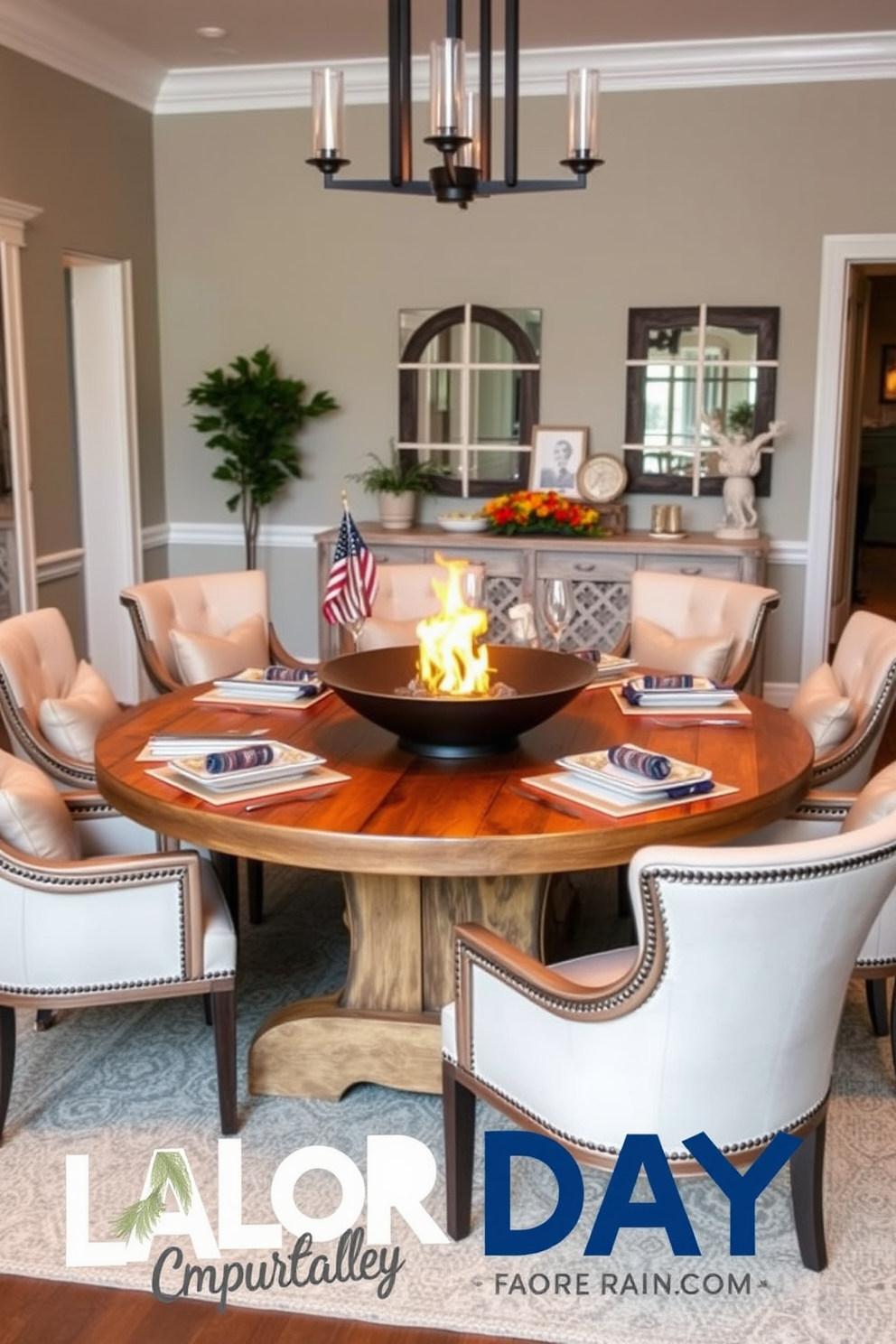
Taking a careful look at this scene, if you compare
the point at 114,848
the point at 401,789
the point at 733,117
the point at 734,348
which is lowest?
the point at 114,848

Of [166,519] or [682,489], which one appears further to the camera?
[166,519]

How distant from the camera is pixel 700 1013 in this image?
193 cm

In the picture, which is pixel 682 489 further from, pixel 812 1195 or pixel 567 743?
pixel 812 1195

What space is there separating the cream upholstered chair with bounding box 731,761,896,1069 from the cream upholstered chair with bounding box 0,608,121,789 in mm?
1652

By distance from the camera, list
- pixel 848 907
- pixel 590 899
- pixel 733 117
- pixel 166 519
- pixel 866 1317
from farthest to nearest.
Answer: pixel 166 519, pixel 733 117, pixel 590 899, pixel 866 1317, pixel 848 907

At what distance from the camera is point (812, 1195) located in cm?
223

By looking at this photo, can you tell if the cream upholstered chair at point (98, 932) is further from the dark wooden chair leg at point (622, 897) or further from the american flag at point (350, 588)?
the dark wooden chair leg at point (622, 897)

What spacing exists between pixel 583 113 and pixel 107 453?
12.7ft

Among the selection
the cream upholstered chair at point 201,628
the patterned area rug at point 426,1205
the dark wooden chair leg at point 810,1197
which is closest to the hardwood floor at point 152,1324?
the patterned area rug at point 426,1205

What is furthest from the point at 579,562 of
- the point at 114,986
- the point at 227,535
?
the point at 114,986

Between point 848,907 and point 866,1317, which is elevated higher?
point 848,907

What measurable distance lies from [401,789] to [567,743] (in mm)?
492

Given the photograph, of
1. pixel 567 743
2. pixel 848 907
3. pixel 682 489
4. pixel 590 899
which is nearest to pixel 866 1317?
pixel 848 907

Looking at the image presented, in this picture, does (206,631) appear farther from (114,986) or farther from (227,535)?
(227,535)
